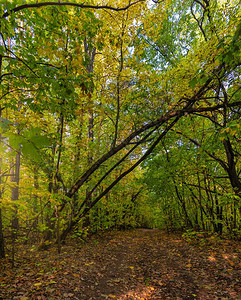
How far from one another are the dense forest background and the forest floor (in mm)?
921

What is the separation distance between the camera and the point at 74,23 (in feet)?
11.6

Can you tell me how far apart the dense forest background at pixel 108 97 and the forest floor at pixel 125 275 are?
0.92 metres

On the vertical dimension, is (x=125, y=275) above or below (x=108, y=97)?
below

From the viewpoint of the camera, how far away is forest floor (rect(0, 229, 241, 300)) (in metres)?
3.19

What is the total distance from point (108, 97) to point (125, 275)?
517cm

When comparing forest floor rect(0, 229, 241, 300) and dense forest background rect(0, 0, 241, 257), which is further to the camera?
forest floor rect(0, 229, 241, 300)

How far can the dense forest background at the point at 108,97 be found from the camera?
2.99m

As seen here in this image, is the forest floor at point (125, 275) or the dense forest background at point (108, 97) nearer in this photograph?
the dense forest background at point (108, 97)

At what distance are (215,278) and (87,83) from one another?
5083mm

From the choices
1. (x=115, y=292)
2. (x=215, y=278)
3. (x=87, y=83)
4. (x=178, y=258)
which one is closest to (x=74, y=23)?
(x=87, y=83)

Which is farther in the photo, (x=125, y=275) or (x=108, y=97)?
(x=108, y=97)

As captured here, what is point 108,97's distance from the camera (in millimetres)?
5625

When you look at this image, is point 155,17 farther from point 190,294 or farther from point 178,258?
point 178,258

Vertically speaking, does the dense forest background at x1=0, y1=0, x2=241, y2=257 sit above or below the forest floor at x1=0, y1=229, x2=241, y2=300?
above
